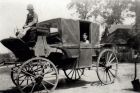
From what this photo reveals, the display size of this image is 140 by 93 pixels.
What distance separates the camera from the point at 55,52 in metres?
8.95

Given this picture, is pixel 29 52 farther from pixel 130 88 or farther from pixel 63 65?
pixel 130 88

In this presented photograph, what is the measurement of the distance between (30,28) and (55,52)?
1.21 meters

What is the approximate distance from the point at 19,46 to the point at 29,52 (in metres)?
0.42

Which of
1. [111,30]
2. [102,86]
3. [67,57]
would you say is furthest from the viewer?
[111,30]

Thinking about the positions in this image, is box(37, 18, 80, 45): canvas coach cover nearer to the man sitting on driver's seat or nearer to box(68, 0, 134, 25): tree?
Result: the man sitting on driver's seat

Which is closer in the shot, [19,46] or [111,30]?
[19,46]

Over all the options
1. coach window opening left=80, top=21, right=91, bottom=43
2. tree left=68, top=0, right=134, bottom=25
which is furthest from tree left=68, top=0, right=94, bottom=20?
coach window opening left=80, top=21, right=91, bottom=43

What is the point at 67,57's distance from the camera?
927 centimetres

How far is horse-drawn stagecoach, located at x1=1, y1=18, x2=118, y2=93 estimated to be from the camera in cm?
830

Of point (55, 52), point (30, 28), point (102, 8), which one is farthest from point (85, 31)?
point (102, 8)

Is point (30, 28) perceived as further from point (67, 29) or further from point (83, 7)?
point (83, 7)

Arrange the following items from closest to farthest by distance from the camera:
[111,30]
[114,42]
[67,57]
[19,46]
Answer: [19,46], [67,57], [114,42], [111,30]

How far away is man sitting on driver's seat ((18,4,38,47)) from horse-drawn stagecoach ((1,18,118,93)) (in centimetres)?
19

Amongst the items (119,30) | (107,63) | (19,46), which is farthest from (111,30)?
(19,46)
